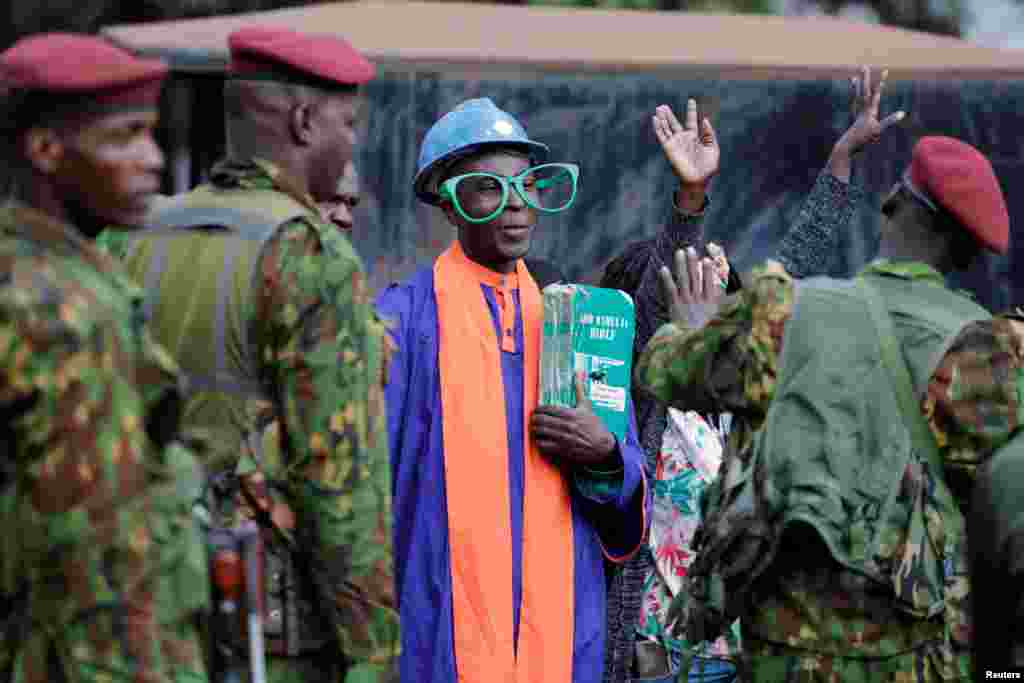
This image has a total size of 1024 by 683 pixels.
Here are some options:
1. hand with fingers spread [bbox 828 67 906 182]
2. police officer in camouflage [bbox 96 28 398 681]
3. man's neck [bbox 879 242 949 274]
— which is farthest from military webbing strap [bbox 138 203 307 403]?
hand with fingers spread [bbox 828 67 906 182]

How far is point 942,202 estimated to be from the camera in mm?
4109

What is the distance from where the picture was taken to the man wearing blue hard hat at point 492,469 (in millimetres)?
4785

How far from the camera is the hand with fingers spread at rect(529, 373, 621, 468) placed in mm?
4805

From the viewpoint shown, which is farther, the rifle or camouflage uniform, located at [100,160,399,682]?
camouflage uniform, located at [100,160,399,682]

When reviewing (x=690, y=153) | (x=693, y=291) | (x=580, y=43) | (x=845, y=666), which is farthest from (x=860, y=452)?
(x=580, y=43)

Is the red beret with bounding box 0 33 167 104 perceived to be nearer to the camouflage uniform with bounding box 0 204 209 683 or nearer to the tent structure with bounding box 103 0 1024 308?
the camouflage uniform with bounding box 0 204 209 683

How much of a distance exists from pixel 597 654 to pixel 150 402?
2256mm

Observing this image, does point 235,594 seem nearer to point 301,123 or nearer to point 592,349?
point 301,123

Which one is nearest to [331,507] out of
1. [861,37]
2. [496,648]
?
[496,648]

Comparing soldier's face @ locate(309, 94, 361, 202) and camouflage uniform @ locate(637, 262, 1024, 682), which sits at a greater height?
soldier's face @ locate(309, 94, 361, 202)

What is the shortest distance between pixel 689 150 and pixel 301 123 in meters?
1.70

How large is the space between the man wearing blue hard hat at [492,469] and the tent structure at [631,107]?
3.62m

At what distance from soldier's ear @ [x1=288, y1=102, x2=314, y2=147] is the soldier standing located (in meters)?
1.07

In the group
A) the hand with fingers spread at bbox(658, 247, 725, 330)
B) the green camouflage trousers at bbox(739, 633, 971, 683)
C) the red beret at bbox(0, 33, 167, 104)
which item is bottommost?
the green camouflage trousers at bbox(739, 633, 971, 683)
